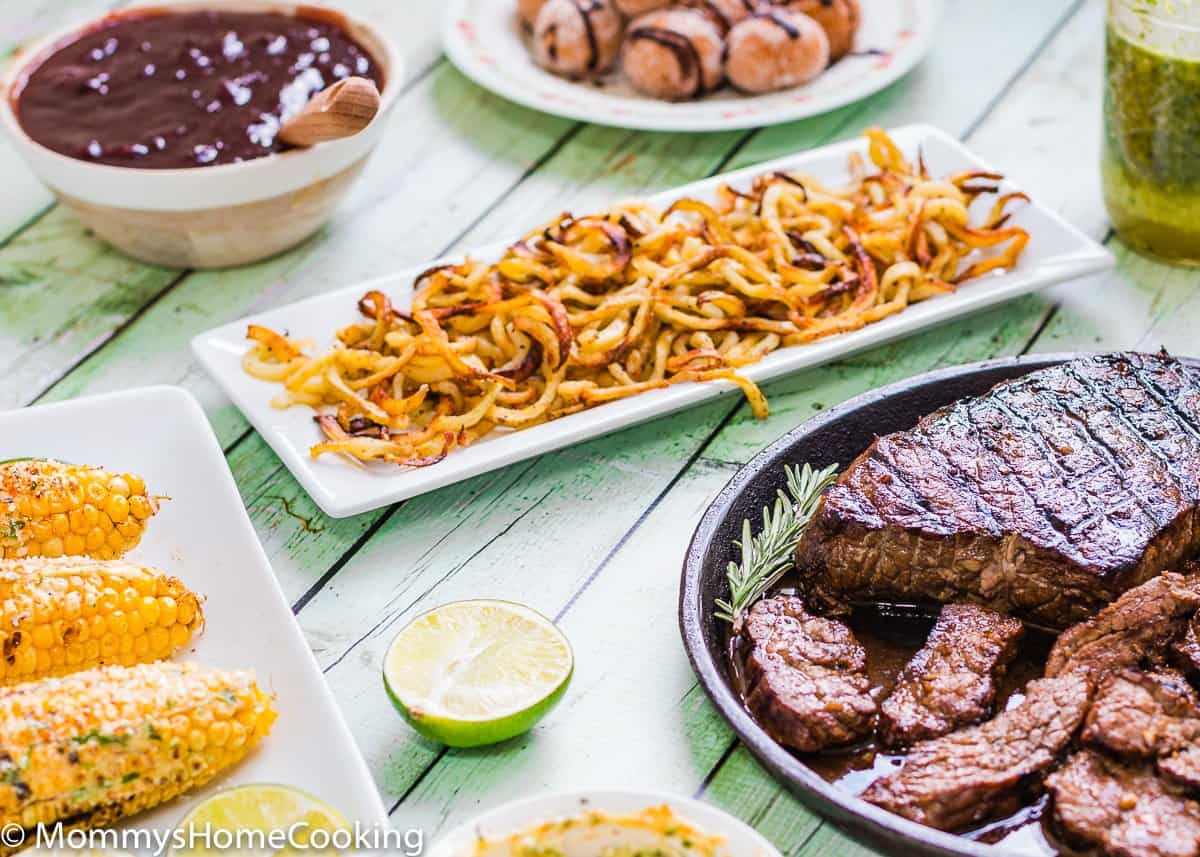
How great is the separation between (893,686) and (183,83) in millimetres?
2733

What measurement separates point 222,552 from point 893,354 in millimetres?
1812

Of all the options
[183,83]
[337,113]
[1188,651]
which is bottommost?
[1188,651]

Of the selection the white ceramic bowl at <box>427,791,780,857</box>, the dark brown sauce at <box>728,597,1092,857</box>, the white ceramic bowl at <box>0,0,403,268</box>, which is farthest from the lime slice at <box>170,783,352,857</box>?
the white ceramic bowl at <box>0,0,403,268</box>

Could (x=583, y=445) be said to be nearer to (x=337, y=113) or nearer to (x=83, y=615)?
(x=337, y=113)

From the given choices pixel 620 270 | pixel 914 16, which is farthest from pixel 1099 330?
pixel 914 16

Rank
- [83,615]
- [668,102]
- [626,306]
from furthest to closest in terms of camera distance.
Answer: [668,102] → [626,306] → [83,615]

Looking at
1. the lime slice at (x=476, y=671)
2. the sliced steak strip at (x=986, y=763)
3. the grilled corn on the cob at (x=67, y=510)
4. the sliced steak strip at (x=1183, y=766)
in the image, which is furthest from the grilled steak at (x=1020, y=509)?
the grilled corn on the cob at (x=67, y=510)

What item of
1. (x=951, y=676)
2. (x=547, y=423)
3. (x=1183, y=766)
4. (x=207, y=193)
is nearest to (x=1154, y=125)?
(x=547, y=423)

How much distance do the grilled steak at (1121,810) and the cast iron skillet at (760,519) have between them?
19cm

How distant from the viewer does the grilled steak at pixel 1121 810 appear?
2.15m

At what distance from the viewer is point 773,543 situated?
2.84m

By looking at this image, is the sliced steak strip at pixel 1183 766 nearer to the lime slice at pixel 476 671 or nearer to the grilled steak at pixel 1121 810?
the grilled steak at pixel 1121 810

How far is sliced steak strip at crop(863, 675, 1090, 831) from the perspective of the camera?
2254mm

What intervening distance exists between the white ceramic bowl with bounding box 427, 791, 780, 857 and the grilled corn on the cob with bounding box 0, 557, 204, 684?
740 mm
